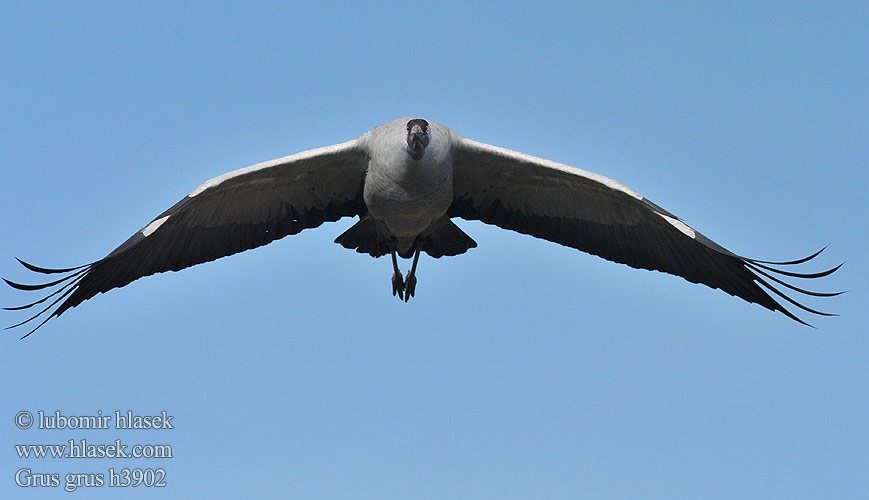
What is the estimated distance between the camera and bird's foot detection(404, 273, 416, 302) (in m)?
12.0

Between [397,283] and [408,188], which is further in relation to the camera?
[397,283]

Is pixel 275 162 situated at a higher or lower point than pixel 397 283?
higher

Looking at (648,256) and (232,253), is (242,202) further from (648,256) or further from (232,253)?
(648,256)

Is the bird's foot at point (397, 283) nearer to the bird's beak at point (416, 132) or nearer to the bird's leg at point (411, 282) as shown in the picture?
the bird's leg at point (411, 282)

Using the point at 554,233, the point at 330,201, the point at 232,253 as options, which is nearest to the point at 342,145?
the point at 330,201

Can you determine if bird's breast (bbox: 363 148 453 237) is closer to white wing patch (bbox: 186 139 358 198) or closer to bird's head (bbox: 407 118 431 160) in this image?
bird's head (bbox: 407 118 431 160)

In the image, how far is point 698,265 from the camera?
36.8ft


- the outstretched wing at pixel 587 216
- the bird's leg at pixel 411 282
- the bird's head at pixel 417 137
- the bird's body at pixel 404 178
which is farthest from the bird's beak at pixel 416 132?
the bird's leg at pixel 411 282

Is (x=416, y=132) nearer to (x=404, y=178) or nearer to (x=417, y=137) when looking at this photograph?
(x=417, y=137)

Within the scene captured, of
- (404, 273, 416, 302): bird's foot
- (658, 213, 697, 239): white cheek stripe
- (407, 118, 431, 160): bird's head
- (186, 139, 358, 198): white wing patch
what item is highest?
(186, 139, 358, 198): white wing patch

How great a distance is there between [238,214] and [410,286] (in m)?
2.22

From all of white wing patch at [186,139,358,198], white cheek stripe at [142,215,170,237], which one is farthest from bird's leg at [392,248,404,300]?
white cheek stripe at [142,215,170,237]

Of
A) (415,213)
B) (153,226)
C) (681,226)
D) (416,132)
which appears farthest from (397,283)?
(681,226)

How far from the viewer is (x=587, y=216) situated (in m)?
11.4
